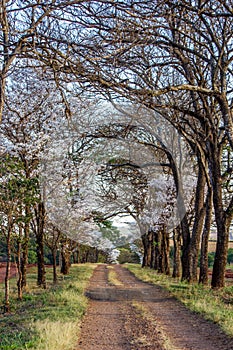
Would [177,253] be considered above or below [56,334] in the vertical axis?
above

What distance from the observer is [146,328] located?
7086 millimetres

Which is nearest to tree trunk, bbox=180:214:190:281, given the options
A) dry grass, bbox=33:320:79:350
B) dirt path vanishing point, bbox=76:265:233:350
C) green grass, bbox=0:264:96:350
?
dirt path vanishing point, bbox=76:265:233:350

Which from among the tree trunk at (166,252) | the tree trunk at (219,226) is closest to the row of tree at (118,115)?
the tree trunk at (219,226)

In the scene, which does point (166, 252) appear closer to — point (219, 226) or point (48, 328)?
point (219, 226)

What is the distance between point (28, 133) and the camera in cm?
1321

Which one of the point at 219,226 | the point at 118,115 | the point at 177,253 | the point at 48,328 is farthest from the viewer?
the point at 177,253

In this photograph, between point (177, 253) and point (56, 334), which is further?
point (177, 253)

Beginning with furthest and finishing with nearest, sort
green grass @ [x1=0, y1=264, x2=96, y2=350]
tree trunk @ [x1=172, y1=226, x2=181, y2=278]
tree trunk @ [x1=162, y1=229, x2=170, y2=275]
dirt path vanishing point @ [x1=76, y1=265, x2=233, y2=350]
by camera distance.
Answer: tree trunk @ [x1=162, y1=229, x2=170, y2=275] → tree trunk @ [x1=172, y1=226, x2=181, y2=278] → dirt path vanishing point @ [x1=76, y1=265, x2=233, y2=350] → green grass @ [x1=0, y1=264, x2=96, y2=350]

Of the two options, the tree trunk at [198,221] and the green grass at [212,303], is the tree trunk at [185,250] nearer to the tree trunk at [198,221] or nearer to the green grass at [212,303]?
the tree trunk at [198,221]

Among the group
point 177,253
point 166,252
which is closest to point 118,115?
point 177,253

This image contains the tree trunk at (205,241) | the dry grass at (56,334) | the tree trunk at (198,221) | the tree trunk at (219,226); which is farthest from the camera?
the tree trunk at (198,221)

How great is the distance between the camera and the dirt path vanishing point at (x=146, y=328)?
6.01 metres

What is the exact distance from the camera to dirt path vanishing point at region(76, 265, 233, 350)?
601cm

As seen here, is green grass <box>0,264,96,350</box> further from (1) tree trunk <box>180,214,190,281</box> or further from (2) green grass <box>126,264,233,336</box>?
(1) tree trunk <box>180,214,190,281</box>
